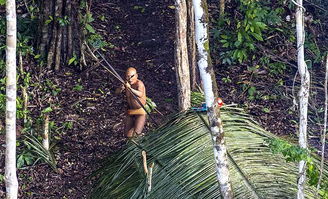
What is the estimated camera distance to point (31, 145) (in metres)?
10.1

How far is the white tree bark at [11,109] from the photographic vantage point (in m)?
7.74

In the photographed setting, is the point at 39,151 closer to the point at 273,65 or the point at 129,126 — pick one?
the point at 129,126

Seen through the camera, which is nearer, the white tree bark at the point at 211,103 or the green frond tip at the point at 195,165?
the white tree bark at the point at 211,103

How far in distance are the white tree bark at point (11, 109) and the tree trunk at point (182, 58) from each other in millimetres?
2774

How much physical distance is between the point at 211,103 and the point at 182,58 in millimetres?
3211

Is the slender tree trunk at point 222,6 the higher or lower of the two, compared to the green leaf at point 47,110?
higher

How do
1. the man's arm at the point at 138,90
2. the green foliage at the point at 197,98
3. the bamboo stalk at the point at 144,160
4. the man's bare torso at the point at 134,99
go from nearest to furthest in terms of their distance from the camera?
the bamboo stalk at the point at 144,160 → the man's arm at the point at 138,90 → the man's bare torso at the point at 134,99 → the green foliage at the point at 197,98

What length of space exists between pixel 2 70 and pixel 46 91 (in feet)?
2.50

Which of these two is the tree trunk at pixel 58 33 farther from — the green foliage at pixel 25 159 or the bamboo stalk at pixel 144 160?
the bamboo stalk at pixel 144 160

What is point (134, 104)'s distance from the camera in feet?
31.9

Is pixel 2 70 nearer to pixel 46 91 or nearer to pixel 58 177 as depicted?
pixel 46 91

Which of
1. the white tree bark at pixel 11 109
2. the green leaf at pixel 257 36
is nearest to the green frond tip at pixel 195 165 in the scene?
the white tree bark at pixel 11 109

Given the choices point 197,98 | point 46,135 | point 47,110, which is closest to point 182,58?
point 197,98

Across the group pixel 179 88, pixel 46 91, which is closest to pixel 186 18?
pixel 179 88
